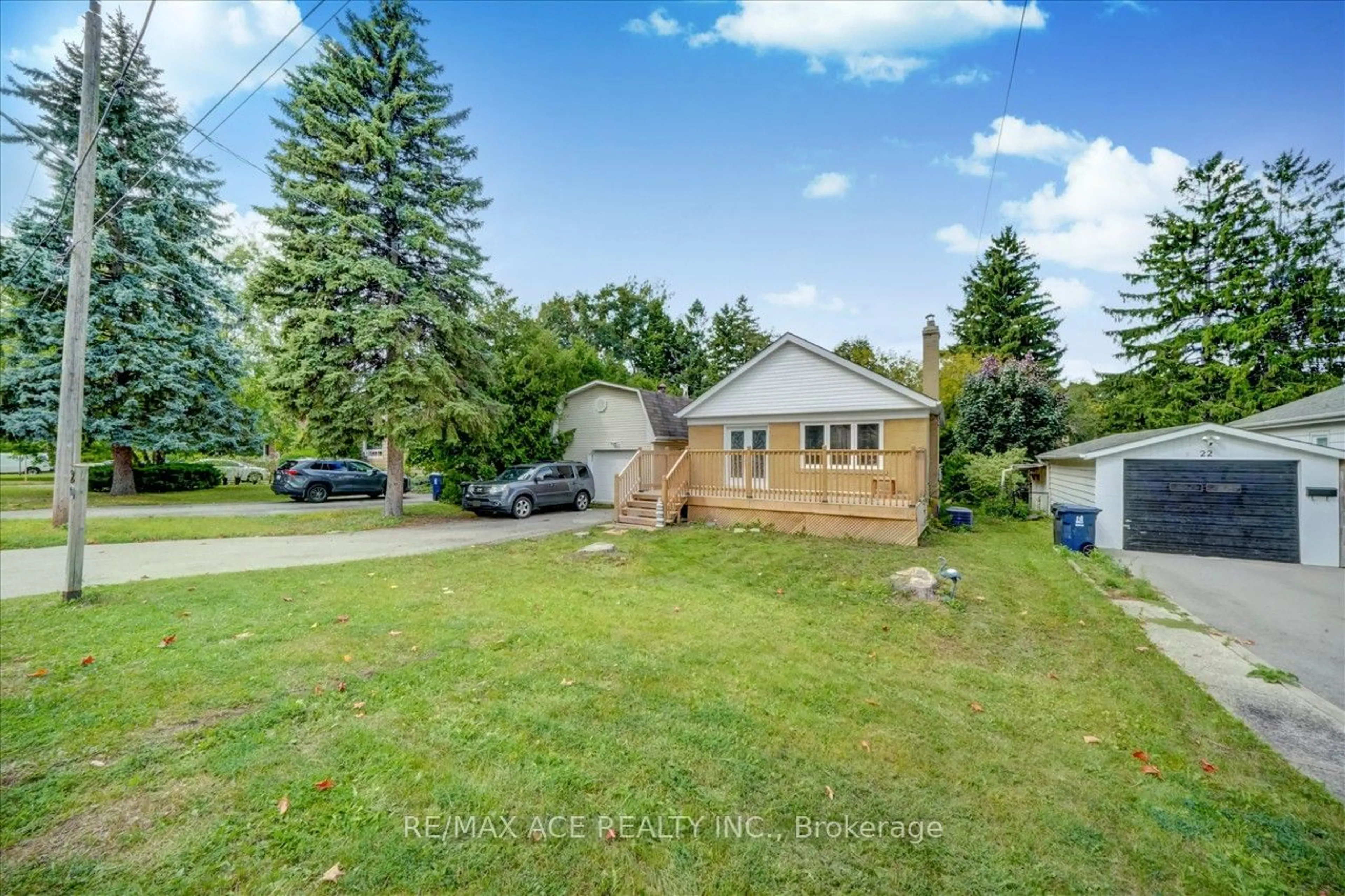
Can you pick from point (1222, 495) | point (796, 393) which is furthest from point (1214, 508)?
point (796, 393)

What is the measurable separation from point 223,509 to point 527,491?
29.7 ft

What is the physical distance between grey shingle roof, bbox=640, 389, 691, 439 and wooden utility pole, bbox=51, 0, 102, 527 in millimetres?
12887

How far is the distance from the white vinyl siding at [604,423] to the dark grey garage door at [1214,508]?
42.1ft

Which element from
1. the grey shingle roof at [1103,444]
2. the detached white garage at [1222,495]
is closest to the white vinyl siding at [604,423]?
the grey shingle roof at [1103,444]

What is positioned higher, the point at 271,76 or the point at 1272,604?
the point at 271,76

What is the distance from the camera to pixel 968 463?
19.4 metres

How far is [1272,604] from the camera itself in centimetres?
693

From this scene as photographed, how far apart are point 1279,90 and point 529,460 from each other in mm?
19396

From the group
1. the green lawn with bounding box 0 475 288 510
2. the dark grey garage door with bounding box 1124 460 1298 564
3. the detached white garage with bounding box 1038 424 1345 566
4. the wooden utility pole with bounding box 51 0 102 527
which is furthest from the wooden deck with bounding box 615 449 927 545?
the green lawn with bounding box 0 475 288 510

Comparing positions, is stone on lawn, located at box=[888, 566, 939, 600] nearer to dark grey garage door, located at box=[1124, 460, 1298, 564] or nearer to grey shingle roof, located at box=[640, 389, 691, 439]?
dark grey garage door, located at box=[1124, 460, 1298, 564]

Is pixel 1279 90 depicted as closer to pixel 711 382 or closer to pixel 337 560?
pixel 337 560

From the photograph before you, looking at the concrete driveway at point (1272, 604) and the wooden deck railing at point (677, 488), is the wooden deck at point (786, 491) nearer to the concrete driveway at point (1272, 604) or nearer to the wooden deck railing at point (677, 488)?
the wooden deck railing at point (677, 488)

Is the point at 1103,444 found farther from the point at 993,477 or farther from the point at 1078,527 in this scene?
the point at 993,477

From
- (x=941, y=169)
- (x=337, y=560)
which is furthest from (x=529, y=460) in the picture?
(x=941, y=169)
